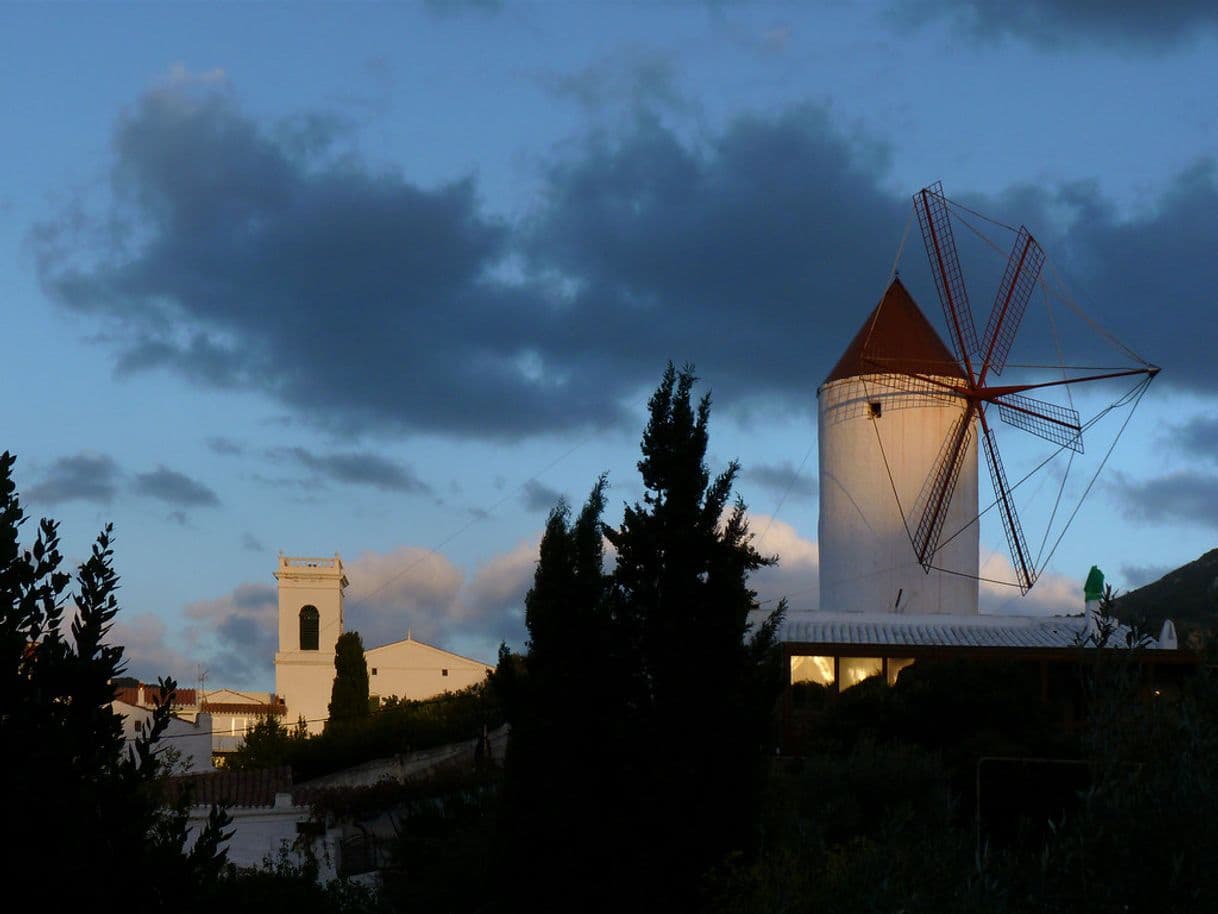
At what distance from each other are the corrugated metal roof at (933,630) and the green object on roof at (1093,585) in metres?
0.71

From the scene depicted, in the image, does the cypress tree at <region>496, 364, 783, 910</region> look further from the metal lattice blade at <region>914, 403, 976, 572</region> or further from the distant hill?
the distant hill

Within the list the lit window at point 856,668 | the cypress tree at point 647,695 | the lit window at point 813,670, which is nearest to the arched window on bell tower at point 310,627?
the lit window at point 813,670

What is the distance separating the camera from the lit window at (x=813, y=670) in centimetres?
3047

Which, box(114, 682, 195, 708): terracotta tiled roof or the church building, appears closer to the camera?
box(114, 682, 195, 708): terracotta tiled roof

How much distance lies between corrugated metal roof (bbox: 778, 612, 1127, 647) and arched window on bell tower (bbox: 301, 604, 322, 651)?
33.2m

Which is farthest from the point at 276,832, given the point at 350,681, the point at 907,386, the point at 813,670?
the point at 350,681

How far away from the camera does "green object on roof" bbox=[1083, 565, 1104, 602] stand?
105 ft

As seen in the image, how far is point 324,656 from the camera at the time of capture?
207 ft

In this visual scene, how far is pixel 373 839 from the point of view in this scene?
27156 millimetres

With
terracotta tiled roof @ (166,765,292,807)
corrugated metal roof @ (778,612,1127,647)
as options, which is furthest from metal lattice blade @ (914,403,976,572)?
terracotta tiled roof @ (166,765,292,807)

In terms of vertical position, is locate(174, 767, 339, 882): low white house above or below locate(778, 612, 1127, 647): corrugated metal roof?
below

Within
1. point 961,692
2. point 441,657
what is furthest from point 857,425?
point 441,657

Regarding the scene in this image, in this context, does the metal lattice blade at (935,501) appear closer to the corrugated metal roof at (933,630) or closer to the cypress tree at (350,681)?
the corrugated metal roof at (933,630)

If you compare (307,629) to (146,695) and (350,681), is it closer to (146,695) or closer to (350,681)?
(146,695)
